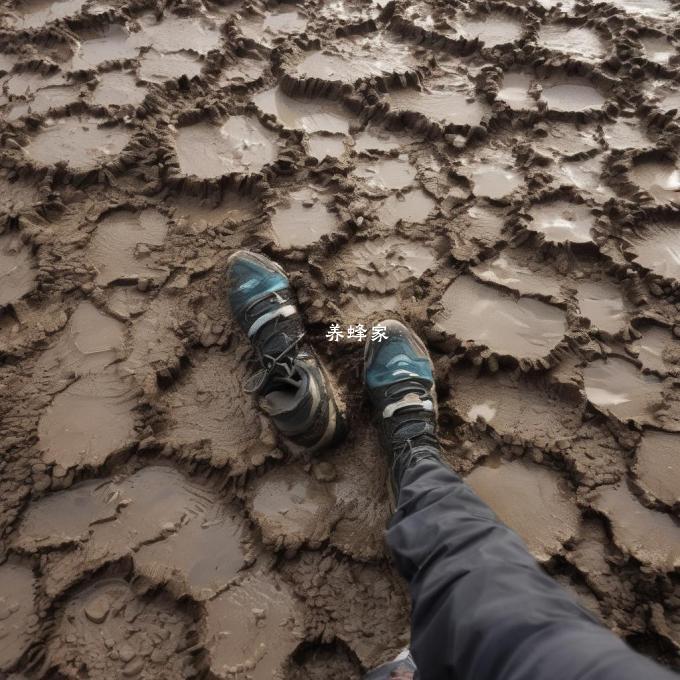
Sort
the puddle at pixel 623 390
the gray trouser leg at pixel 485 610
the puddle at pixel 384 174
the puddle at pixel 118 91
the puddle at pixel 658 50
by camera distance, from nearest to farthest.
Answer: the gray trouser leg at pixel 485 610 → the puddle at pixel 623 390 → the puddle at pixel 384 174 → the puddle at pixel 118 91 → the puddle at pixel 658 50

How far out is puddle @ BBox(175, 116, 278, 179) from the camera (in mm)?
2795

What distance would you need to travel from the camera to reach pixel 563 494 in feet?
6.16

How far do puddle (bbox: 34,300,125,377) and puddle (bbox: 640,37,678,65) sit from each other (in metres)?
3.53

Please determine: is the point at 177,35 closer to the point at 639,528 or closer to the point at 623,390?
the point at 623,390

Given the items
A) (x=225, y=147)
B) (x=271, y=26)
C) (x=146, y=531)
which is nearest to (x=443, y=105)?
(x=225, y=147)

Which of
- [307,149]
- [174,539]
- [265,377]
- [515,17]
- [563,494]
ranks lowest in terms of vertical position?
[174,539]

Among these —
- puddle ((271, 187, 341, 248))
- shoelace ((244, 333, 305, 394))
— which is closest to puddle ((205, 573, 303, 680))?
shoelace ((244, 333, 305, 394))

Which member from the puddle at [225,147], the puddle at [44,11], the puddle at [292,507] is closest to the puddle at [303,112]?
the puddle at [225,147]

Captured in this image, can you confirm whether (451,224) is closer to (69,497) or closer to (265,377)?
(265,377)

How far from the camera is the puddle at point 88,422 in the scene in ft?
6.32

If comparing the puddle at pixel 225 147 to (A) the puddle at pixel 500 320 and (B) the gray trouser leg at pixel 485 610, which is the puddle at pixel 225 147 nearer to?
(A) the puddle at pixel 500 320

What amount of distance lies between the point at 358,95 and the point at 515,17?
1.43m

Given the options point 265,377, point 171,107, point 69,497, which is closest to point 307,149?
point 171,107

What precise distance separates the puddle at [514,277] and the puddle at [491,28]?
183cm
